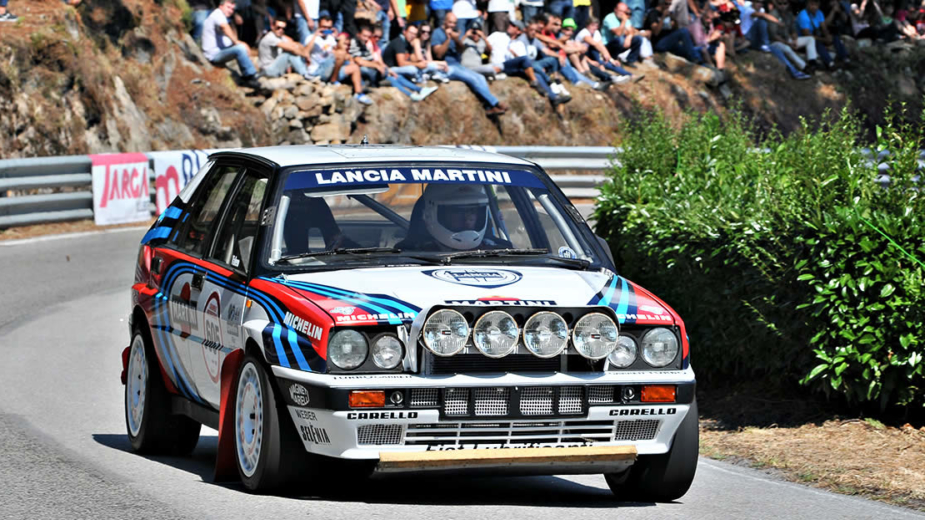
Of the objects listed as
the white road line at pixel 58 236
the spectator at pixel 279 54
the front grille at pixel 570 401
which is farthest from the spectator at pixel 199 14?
the front grille at pixel 570 401

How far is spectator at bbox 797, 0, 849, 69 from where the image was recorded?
31.8m

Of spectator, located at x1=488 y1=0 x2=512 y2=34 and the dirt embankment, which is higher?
spectator, located at x1=488 y1=0 x2=512 y2=34

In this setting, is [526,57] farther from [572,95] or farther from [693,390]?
[693,390]

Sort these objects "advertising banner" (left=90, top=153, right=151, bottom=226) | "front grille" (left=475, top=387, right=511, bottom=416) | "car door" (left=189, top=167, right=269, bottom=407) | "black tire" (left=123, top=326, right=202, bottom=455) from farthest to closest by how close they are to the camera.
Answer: "advertising banner" (left=90, top=153, right=151, bottom=226), "black tire" (left=123, top=326, right=202, bottom=455), "car door" (left=189, top=167, right=269, bottom=407), "front grille" (left=475, top=387, right=511, bottom=416)

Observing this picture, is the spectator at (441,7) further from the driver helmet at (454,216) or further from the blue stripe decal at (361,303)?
the blue stripe decal at (361,303)

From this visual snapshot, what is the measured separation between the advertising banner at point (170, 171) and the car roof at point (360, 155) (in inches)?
498

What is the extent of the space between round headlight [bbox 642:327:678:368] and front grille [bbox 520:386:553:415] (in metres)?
0.49

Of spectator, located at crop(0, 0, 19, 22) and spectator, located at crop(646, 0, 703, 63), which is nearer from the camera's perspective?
spectator, located at crop(0, 0, 19, 22)

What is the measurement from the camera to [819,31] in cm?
3269

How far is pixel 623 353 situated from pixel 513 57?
20.5 metres

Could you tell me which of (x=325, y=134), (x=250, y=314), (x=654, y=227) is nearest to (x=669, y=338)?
(x=250, y=314)

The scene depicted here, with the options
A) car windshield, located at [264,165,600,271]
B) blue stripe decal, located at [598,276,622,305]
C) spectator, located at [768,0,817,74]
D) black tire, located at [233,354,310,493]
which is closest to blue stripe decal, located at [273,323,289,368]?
black tire, located at [233,354,310,493]

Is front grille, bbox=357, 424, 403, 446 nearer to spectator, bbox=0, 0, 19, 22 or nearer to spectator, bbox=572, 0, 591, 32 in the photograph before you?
spectator, bbox=0, 0, 19, 22

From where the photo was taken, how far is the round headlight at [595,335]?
5875 millimetres
